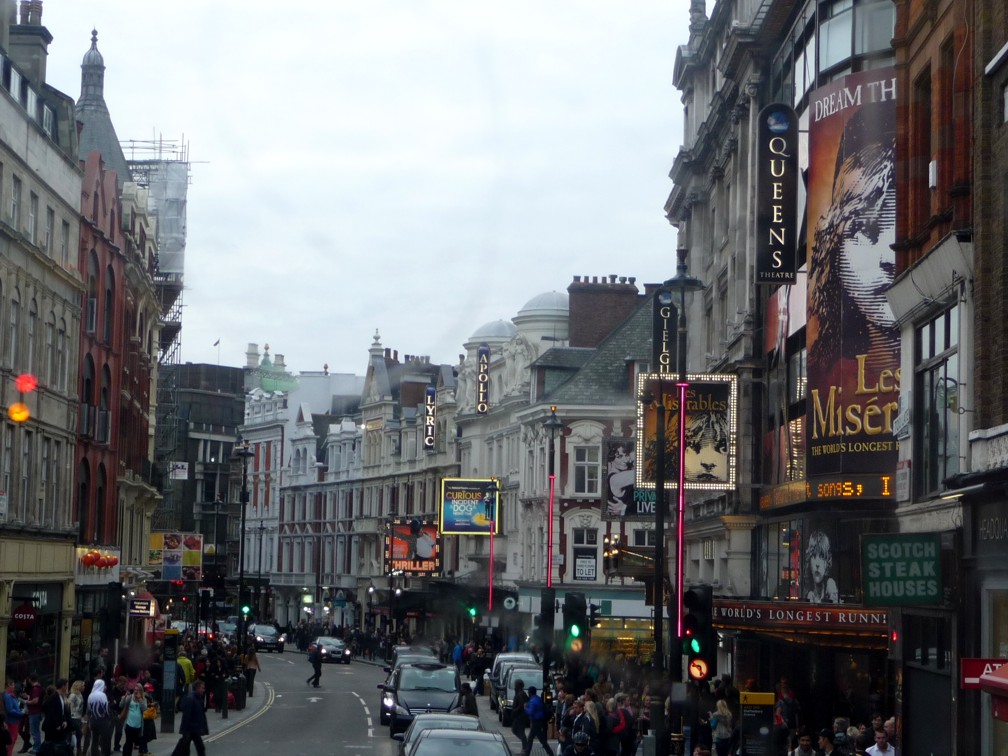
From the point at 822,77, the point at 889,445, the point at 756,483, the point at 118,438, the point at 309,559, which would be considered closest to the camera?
the point at 889,445

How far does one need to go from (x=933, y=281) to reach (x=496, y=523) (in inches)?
2204

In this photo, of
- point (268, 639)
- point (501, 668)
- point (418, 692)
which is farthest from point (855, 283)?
point (268, 639)

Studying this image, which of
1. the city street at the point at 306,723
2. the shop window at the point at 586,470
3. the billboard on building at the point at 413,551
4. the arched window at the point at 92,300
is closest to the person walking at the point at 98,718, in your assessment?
the city street at the point at 306,723

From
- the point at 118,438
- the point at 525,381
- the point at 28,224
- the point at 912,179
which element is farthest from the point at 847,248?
the point at 525,381

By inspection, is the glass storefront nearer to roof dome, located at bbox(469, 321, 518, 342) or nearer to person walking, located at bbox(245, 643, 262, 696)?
person walking, located at bbox(245, 643, 262, 696)

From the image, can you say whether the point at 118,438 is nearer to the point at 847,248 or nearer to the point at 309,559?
the point at 847,248

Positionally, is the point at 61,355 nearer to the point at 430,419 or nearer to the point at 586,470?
the point at 586,470

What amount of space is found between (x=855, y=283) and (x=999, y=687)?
17487mm

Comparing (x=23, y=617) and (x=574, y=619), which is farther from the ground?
(x=574, y=619)

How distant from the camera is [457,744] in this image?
21.2m

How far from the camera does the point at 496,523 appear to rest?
7544cm

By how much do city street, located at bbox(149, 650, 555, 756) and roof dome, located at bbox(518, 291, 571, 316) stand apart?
21.7 meters

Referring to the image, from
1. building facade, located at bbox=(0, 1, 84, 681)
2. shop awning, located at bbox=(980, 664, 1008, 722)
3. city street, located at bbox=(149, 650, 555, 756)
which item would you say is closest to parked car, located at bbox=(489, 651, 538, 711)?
city street, located at bbox=(149, 650, 555, 756)

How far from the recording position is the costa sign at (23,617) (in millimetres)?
35812
